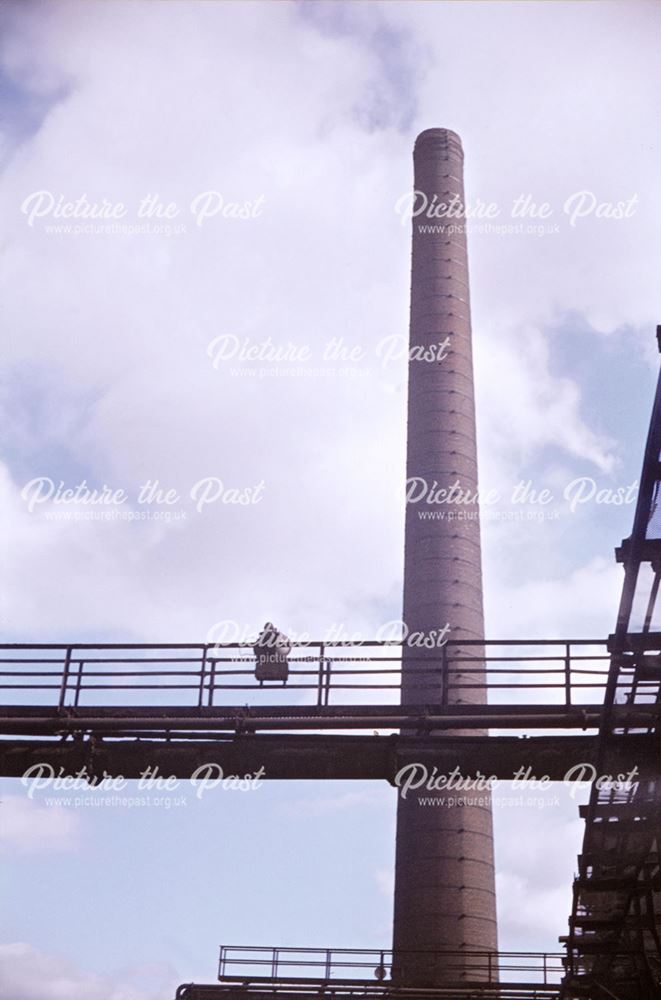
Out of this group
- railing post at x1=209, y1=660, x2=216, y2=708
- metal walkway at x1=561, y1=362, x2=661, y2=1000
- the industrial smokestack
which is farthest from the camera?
the industrial smokestack

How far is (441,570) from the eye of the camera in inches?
932

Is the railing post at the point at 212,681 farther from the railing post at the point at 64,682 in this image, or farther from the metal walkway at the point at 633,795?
the metal walkway at the point at 633,795

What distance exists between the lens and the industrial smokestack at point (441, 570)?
2033 centimetres

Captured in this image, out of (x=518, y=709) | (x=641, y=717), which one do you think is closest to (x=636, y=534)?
(x=641, y=717)

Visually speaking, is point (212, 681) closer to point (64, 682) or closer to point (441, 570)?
point (64, 682)

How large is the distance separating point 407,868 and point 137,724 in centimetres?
765

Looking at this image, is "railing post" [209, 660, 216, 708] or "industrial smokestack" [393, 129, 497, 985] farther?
"industrial smokestack" [393, 129, 497, 985]

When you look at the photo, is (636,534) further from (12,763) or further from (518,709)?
(12,763)

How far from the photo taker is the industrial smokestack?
66.7ft

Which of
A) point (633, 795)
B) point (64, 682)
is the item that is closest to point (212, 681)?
point (64, 682)

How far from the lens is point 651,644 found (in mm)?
9055

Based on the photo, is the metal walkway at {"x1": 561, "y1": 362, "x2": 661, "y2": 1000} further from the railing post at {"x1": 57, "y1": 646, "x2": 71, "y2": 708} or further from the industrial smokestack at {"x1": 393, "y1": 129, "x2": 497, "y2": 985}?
the railing post at {"x1": 57, "y1": 646, "x2": 71, "y2": 708}

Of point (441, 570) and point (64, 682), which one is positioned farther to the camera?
point (441, 570)

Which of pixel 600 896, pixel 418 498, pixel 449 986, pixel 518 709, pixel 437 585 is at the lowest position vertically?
pixel 449 986
